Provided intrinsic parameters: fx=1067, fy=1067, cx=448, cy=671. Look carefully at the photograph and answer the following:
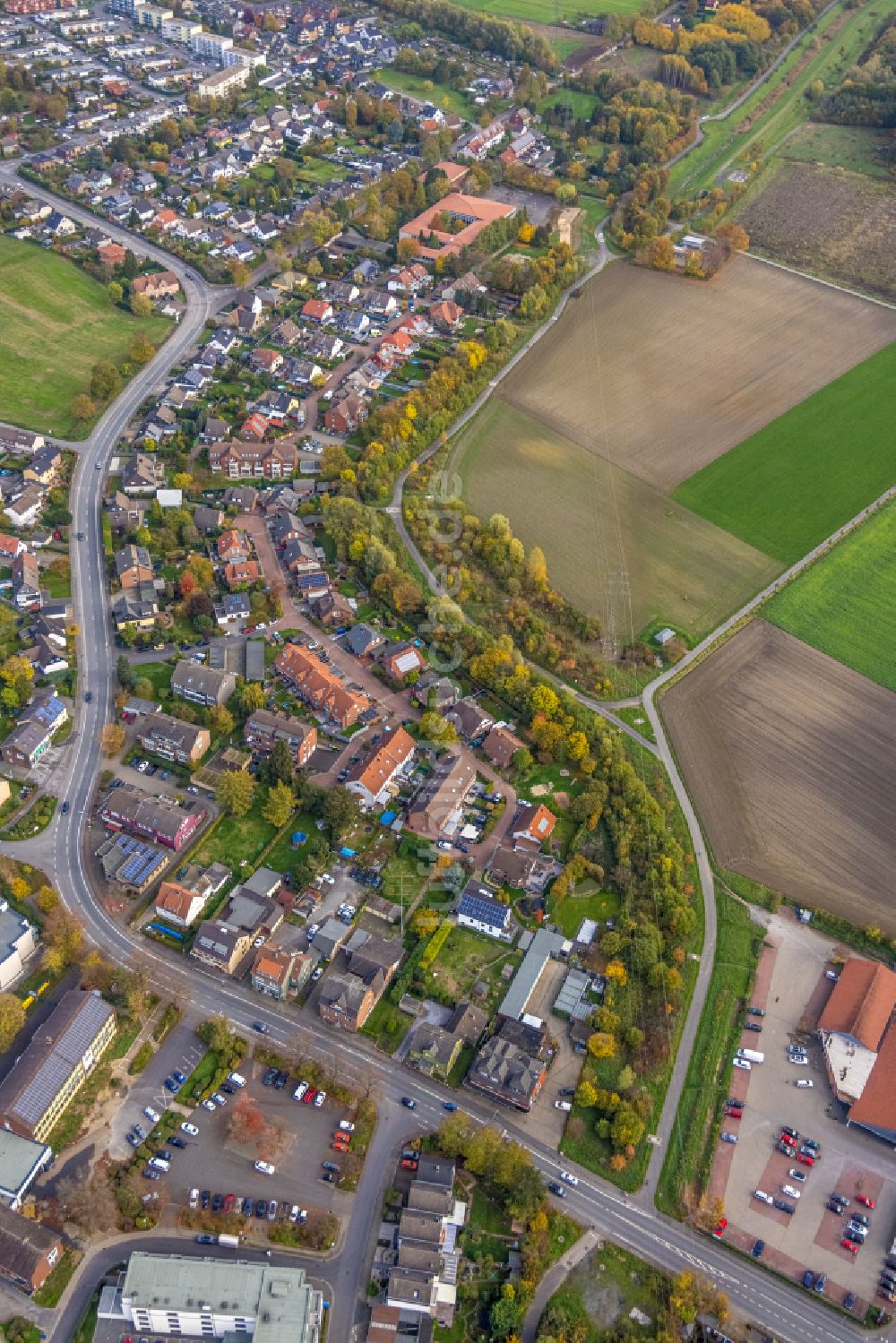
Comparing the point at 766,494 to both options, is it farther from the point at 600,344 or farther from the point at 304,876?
the point at 304,876

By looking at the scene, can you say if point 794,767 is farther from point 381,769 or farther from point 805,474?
point 805,474

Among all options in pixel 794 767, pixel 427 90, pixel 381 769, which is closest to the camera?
pixel 381 769

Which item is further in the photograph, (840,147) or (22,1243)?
(840,147)

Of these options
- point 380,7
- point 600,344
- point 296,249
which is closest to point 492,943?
point 600,344

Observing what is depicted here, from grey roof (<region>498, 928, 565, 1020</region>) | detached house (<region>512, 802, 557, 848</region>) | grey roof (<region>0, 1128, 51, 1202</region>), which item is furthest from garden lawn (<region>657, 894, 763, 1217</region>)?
grey roof (<region>0, 1128, 51, 1202</region>)

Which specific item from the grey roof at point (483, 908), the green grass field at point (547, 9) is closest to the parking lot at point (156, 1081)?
the grey roof at point (483, 908)

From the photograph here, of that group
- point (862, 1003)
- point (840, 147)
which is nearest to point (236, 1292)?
point (862, 1003)
